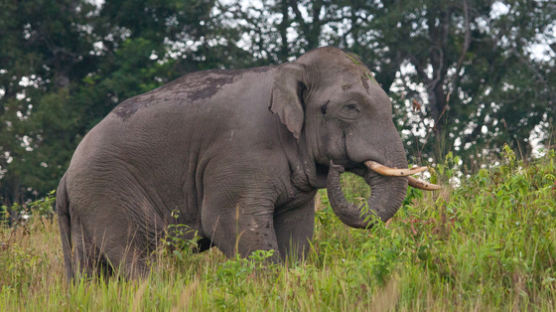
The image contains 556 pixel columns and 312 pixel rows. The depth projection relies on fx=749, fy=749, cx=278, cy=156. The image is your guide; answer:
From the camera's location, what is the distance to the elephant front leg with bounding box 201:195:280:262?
5484 mm

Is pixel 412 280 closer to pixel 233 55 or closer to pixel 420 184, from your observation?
pixel 420 184

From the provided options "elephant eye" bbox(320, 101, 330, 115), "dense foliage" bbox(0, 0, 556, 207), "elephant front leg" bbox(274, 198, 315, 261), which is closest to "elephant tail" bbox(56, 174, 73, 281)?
"elephant front leg" bbox(274, 198, 315, 261)

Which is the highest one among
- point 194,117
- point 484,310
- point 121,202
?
point 194,117

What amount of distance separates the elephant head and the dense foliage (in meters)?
11.7

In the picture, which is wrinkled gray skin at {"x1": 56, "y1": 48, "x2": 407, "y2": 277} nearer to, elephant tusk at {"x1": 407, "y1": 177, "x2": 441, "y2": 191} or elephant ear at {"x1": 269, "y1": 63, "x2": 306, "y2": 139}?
elephant ear at {"x1": 269, "y1": 63, "x2": 306, "y2": 139}

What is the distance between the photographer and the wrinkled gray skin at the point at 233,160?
5559 millimetres

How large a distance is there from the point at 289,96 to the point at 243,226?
104 centimetres

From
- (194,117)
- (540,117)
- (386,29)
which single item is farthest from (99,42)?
(194,117)

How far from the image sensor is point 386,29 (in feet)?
60.2

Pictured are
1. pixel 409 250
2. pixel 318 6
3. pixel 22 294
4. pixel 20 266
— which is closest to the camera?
pixel 409 250

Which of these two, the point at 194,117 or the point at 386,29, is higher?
the point at 386,29

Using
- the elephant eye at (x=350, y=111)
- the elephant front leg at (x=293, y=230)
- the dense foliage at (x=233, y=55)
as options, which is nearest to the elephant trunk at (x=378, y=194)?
the elephant eye at (x=350, y=111)

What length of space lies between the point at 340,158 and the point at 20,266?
8.23 feet

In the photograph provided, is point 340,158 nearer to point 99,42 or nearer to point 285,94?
point 285,94
